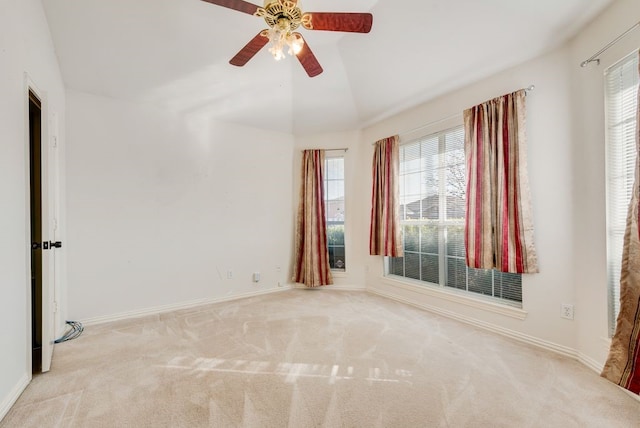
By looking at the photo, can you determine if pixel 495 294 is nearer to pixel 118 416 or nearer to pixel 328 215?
pixel 328 215

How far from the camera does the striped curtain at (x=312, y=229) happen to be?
14.7 ft

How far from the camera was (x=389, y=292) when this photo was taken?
407 cm

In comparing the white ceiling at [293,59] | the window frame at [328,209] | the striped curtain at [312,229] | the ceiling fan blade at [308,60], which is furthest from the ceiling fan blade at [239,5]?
the window frame at [328,209]

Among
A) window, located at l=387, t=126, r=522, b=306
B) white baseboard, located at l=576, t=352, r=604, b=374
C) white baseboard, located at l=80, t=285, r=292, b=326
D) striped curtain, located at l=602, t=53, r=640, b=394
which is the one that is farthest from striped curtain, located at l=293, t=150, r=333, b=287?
striped curtain, located at l=602, t=53, r=640, b=394

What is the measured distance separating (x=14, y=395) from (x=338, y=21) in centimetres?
311

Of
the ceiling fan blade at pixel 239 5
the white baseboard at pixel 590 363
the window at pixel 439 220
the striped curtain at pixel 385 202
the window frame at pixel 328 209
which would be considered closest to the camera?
the ceiling fan blade at pixel 239 5

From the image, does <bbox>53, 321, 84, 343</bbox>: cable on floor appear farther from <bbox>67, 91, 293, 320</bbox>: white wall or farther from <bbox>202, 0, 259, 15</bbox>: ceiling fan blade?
<bbox>202, 0, 259, 15</bbox>: ceiling fan blade

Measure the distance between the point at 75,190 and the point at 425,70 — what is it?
→ 404 centimetres

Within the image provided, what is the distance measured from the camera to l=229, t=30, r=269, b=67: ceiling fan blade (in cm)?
198

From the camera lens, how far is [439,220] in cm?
346

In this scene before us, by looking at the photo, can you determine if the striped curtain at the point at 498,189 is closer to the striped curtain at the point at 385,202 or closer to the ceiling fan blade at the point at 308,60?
the striped curtain at the point at 385,202

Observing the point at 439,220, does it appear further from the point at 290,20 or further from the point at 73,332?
the point at 73,332

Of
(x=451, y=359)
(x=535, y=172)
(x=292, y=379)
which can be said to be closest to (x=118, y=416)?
(x=292, y=379)

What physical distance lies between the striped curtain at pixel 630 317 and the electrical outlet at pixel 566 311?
30.4 inches
